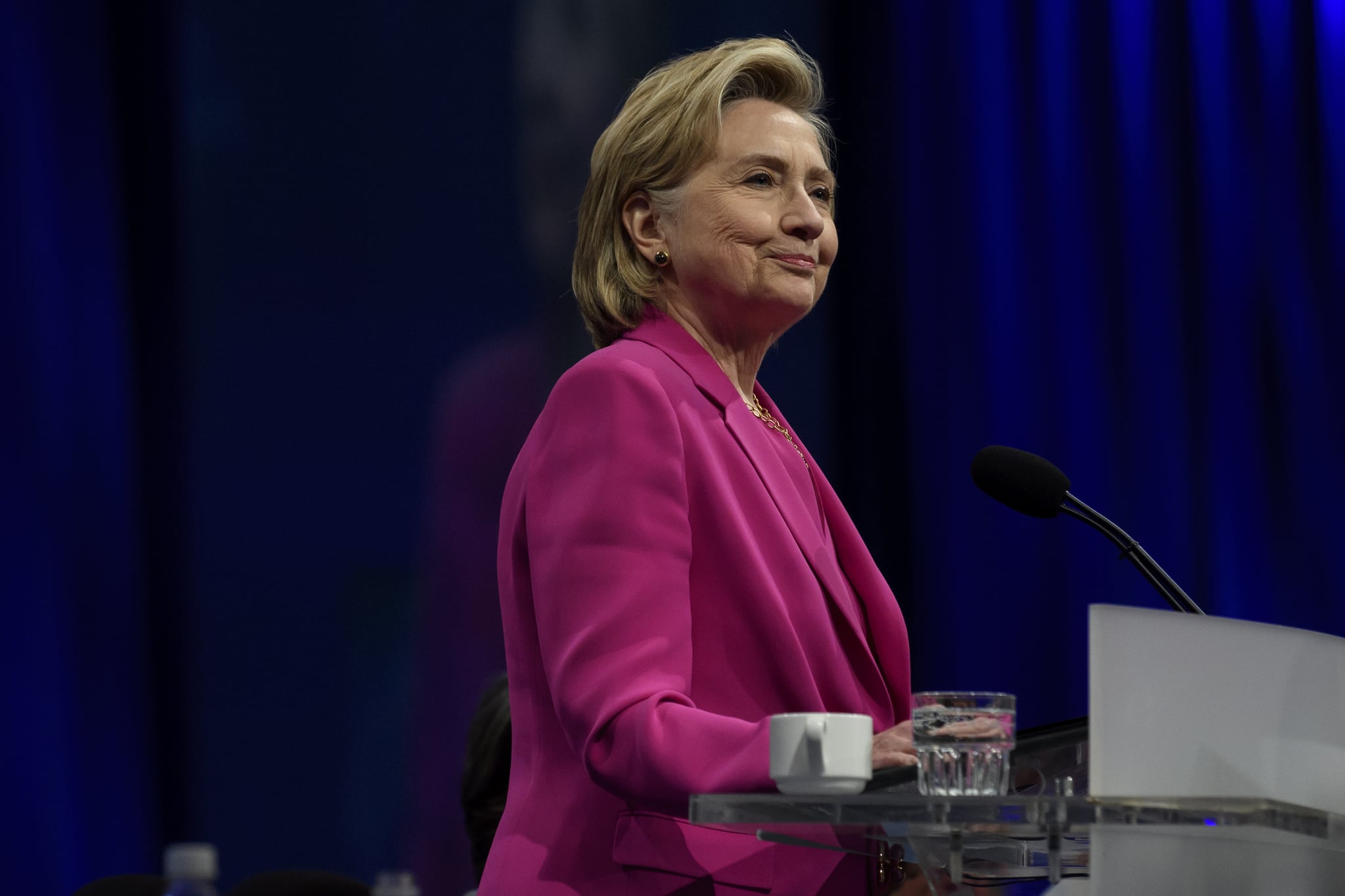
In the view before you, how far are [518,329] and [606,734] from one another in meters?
3.03

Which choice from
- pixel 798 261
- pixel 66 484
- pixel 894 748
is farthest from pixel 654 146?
pixel 66 484

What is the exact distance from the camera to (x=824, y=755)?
3.37 ft

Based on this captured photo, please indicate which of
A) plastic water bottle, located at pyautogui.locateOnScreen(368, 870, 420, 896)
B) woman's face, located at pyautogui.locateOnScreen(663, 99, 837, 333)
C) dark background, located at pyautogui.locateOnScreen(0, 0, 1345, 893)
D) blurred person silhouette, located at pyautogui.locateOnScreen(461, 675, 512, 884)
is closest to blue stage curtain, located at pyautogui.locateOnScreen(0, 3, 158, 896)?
dark background, located at pyautogui.locateOnScreen(0, 0, 1345, 893)

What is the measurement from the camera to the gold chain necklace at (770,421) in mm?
1777

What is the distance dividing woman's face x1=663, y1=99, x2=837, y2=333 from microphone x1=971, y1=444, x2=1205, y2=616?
0.28 meters

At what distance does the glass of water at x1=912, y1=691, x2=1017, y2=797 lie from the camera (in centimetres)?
103

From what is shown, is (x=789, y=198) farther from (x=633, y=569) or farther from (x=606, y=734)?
(x=606, y=734)

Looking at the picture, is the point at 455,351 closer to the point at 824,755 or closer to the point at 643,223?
the point at 643,223

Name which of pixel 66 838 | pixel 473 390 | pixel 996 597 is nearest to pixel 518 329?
pixel 473 390

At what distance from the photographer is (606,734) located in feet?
4.15

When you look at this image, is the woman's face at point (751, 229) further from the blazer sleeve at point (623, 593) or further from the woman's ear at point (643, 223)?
the blazer sleeve at point (623, 593)

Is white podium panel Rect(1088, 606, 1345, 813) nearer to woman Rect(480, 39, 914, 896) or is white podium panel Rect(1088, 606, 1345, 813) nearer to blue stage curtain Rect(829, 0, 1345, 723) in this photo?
woman Rect(480, 39, 914, 896)

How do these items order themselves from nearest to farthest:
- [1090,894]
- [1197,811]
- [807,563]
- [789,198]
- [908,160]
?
[1197,811], [1090,894], [807,563], [789,198], [908,160]

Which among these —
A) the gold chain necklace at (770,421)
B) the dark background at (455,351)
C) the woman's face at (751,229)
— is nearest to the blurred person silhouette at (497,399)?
the dark background at (455,351)
